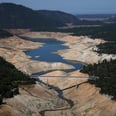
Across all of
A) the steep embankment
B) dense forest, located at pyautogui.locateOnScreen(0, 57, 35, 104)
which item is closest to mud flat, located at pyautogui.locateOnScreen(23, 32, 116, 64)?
the steep embankment

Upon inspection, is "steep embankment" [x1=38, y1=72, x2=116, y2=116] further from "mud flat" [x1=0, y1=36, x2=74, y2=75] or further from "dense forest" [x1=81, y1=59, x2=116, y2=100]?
"mud flat" [x1=0, y1=36, x2=74, y2=75]

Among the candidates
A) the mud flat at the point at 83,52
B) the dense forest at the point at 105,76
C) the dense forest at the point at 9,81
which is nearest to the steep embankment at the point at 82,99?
the dense forest at the point at 105,76

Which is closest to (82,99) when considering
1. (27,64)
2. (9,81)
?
(9,81)

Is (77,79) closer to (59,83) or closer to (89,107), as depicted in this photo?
(59,83)

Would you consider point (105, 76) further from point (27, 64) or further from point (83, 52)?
point (83, 52)

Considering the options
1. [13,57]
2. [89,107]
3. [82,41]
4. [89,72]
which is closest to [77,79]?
[89,72]

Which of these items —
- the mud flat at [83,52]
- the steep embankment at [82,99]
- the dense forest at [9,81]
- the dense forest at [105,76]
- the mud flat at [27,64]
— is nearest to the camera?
the steep embankment at [82,99]

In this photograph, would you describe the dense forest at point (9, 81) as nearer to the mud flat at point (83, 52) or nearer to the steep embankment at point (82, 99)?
the steep embankment at point (82, 99)

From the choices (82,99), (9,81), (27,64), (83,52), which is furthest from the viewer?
(83,52)
